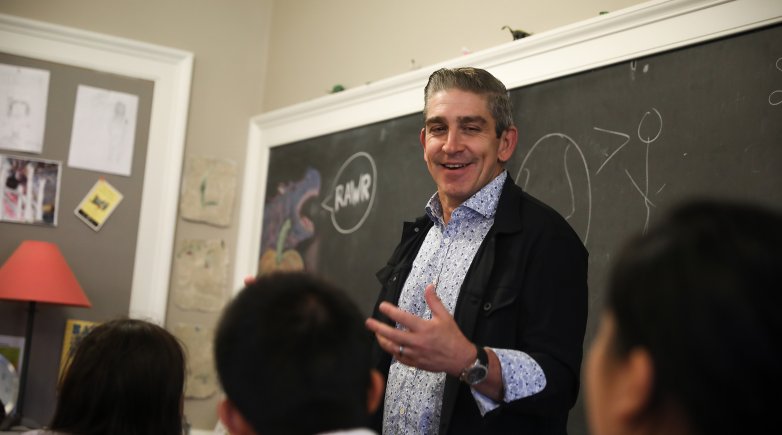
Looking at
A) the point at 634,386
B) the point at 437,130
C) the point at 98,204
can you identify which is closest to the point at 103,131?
the point at 98,204

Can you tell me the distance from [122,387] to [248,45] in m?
2.99

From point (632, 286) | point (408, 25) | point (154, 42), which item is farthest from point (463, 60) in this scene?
point (632, 286)

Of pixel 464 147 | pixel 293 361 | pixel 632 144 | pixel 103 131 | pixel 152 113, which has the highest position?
pixel 152 113

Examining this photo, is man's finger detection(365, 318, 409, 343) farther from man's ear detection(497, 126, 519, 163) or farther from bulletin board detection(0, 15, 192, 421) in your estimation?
bulletin board detection(0, 15, 192, 421)

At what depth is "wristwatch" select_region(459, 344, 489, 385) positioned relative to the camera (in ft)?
4.71

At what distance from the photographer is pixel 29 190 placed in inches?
138

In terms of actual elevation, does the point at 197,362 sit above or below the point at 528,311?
below

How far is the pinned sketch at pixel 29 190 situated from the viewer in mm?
3477

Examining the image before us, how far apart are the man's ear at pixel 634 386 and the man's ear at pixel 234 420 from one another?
1.38ft

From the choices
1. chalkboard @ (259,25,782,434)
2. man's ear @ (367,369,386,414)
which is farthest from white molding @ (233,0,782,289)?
man's ear @ (367,369,386,414)

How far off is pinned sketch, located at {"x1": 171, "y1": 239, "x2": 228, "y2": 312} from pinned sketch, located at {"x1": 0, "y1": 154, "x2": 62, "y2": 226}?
22.4 inches

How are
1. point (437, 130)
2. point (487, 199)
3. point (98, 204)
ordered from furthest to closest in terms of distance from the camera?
point (98, 204) → point (437, 130) → point (487, 199)

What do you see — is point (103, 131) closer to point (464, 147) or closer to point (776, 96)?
point (464, 147)

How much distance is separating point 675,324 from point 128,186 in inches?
133
